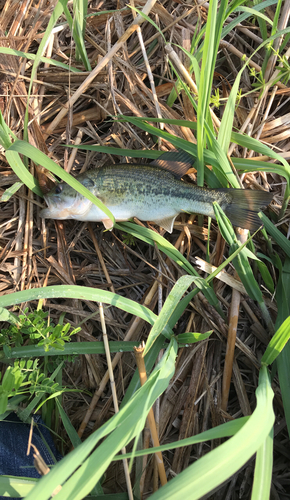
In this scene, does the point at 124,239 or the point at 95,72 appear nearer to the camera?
the point at 95,72

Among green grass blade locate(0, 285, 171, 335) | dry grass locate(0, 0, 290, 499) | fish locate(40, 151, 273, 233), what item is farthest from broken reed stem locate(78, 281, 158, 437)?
fish locate(40, 151, 273, 233)

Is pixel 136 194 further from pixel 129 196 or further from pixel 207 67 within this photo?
pixel 207 67

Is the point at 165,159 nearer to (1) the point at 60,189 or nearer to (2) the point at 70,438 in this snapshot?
(1) the point at 60,189

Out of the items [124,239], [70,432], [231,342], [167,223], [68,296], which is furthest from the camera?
[124,239]

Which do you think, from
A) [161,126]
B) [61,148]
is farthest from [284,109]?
[61,148]

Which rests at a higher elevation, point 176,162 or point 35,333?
point 176,162

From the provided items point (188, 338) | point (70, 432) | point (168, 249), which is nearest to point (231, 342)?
point (188, 338)
